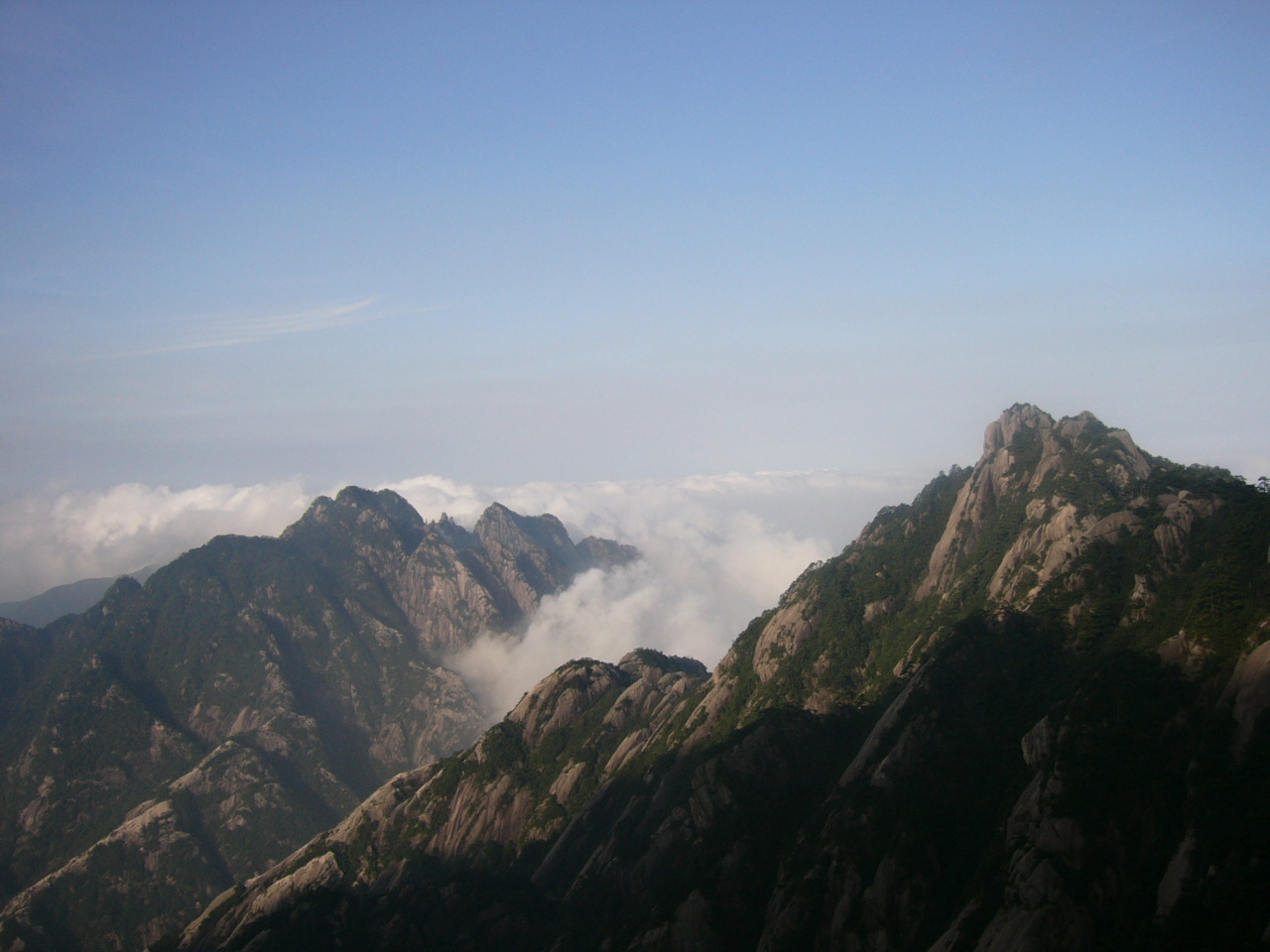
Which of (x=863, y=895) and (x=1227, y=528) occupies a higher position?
(x=1227, y=528)

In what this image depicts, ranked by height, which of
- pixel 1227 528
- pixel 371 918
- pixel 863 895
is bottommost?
pixel 371 918

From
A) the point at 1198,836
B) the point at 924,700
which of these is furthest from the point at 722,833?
the point at 1198,836

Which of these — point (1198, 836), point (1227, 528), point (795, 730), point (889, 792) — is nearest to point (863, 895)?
Result: point (889, 792)

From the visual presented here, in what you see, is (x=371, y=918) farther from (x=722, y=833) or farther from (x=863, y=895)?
(x=863, y=895)

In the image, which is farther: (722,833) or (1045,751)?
(722,833)

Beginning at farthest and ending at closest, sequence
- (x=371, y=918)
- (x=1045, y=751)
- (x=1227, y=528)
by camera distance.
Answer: (x=371, y=918), (x=1227, y=528), (x=1045, y=751)

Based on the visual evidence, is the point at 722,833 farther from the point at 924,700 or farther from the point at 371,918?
the point at 371,918

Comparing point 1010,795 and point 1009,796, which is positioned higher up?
point 1010,795

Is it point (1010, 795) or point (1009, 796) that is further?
point (1009, 796)

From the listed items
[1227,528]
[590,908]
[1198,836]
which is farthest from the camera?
[590,908]
